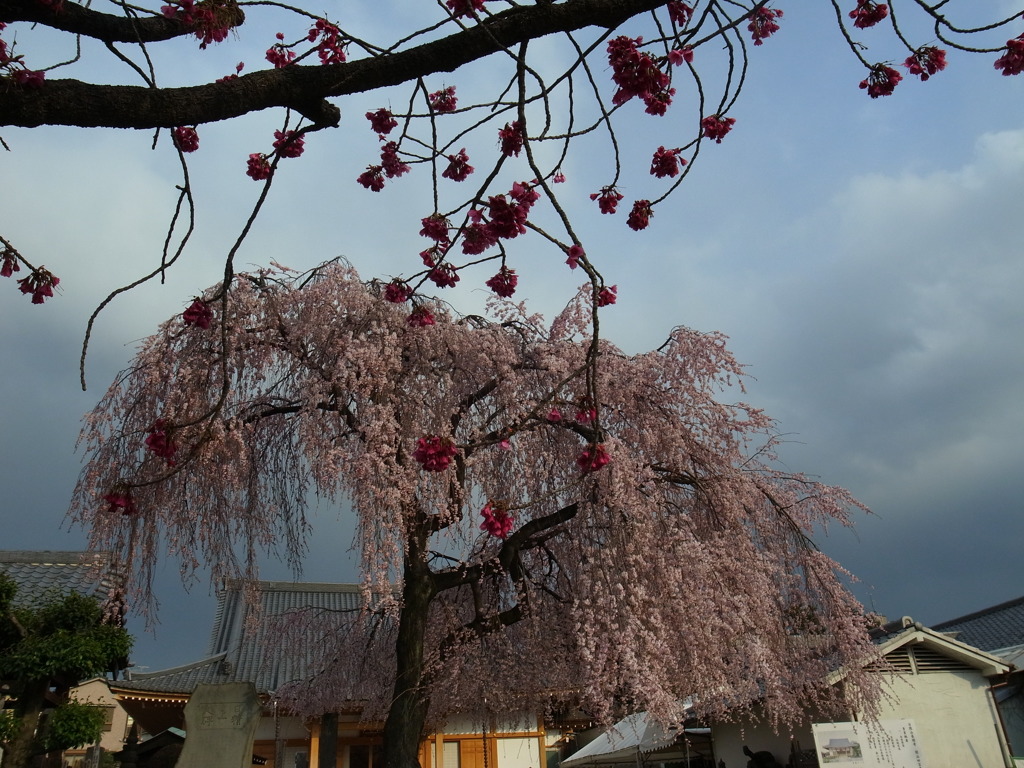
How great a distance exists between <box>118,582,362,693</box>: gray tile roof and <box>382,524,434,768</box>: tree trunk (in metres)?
2.70

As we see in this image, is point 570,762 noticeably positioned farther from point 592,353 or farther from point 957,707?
point 592,353

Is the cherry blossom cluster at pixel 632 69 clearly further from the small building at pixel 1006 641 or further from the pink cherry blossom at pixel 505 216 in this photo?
the small building at pixel 1006 641

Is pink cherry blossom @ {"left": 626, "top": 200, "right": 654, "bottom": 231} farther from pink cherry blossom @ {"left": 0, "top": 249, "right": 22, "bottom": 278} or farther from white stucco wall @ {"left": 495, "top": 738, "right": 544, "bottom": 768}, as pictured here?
white stucco wall @ {"left": 495, "top": 738, "right": 544, "bottom": 768}

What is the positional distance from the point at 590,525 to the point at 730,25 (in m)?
5.51

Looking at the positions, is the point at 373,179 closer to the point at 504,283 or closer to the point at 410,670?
the point at 504,283

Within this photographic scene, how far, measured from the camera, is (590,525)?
752cm

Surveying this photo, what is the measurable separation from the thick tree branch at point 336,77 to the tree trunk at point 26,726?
25.8 feet

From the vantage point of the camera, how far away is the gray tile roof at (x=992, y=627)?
55.5 ft

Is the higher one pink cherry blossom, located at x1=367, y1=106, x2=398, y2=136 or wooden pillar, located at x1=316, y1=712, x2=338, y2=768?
pink cherry blossom, located at x1=367, y1=106, x2=398, y2=136

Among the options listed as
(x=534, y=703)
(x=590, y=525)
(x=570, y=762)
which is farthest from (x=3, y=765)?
(x=570, y=762)

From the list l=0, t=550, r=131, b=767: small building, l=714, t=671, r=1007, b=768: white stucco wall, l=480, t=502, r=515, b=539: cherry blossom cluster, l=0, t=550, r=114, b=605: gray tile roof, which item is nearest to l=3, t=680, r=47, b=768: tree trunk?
l=0, t=550, r=131, b=767: small building

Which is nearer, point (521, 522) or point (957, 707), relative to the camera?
point (521, 522)

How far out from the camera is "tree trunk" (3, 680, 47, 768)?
786 cm

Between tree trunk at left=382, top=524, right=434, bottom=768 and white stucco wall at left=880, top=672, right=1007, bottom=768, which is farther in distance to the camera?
white stucco wall at left=880, top=672, right=1007, bottom=768
